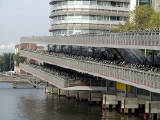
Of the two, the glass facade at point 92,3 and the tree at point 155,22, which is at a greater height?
the glass facade at point 92,3

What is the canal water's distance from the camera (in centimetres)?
8494

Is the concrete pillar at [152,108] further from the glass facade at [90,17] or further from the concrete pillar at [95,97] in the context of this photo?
the glass facade at [90,17]

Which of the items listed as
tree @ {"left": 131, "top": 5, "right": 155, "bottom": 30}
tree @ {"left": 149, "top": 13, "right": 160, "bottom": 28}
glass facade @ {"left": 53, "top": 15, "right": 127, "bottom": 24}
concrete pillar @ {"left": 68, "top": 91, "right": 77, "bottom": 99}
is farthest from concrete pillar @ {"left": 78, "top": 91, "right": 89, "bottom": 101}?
glass facade @ {"left": 53, "top": 15, "right": 127, "bottom": 24}

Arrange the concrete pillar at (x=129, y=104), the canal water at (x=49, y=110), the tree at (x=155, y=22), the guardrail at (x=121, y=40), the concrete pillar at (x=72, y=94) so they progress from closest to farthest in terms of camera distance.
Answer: the guardrail at (x=121, y=40) < the canal water at (x=49, y=110) < the concrete pillar at (x=129, y=104) < the tree at (x=155, y=22) < the concrete pillar at (x=72, y=94)

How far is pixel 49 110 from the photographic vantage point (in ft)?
308

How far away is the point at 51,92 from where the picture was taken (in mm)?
135500

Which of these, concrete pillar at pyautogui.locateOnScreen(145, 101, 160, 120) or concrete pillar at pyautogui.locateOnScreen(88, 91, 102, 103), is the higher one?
concrete pillar at pyautogui.locateOnScreen(145, 101, 160, 120)

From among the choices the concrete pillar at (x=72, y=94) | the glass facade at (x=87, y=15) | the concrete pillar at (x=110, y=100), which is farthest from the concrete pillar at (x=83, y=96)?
the glass facade at (x=87, y=15)

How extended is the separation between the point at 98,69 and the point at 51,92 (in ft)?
168

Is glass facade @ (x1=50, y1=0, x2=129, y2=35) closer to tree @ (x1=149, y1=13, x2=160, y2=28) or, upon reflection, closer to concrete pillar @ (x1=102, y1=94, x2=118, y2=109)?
tree @ (x1=149, y1=13, x2=160, y2=28)

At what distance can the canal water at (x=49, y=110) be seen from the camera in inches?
3344

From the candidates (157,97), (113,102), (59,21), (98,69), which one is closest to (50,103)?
(113,102)

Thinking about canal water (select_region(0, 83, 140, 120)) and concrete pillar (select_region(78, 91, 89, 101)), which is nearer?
canal water (select_region(0, 83, 140, 120))

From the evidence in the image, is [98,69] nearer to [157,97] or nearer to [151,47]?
[157,97]
